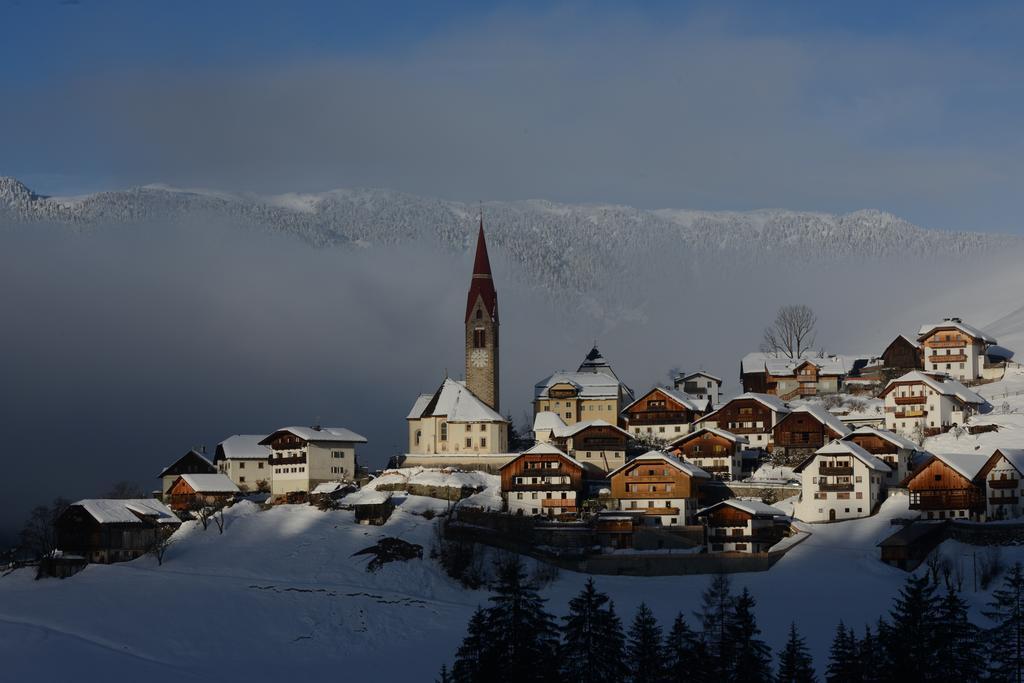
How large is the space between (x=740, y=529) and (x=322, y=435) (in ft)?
112

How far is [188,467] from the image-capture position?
415 feet

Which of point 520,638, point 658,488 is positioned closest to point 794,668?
point 520,638

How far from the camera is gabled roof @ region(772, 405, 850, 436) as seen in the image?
120250 millimetres

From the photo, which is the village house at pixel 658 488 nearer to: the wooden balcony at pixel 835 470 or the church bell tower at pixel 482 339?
the wooden balcony at pixel 835 470

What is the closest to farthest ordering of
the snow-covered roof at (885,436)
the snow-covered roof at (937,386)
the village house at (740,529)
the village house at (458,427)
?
the village house at (740,529)
the snow-covered roof at (885,436)
the snow-covered roof at (937,386)
the village house at (458,427)

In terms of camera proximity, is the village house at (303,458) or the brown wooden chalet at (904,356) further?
the brown wooden chalet at (904,356)

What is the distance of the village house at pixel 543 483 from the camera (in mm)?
111562

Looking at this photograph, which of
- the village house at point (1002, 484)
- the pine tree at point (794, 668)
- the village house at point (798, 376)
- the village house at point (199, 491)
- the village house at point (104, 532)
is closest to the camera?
the pine tree at point (794, 668)

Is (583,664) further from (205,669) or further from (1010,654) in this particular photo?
(205,669)

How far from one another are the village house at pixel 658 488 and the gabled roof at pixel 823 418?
14.2 m

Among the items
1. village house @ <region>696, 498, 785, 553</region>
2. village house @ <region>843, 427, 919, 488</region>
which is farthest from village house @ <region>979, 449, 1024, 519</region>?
village house @ <region>696, 498, 785, 553</region>

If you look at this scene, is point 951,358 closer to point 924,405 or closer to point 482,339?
point 924,405

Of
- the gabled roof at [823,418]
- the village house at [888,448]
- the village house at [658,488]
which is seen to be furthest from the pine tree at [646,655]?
the gabled roof at [823,418]

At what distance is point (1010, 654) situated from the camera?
7088 cm
